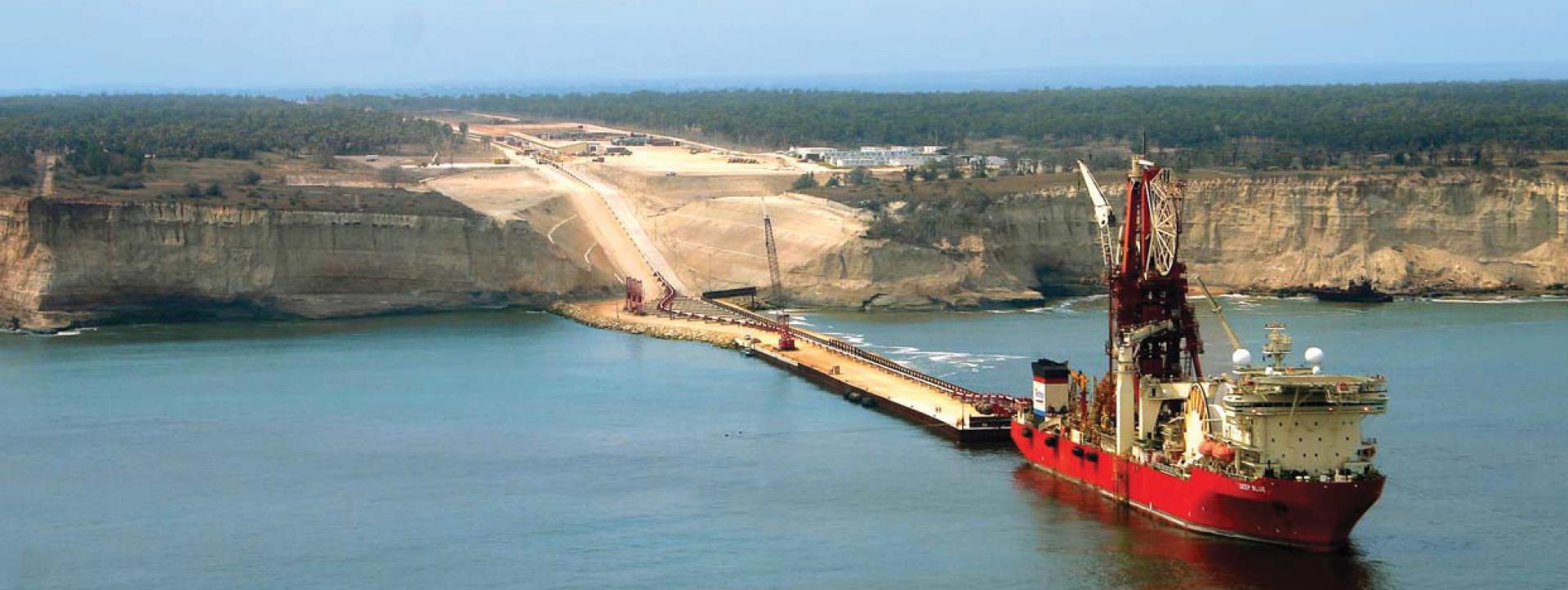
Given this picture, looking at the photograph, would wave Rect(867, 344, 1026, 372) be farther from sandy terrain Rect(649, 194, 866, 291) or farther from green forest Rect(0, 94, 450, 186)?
green forest Rect(0, 94, 450, 186)

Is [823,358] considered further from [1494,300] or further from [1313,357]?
[1494,300]

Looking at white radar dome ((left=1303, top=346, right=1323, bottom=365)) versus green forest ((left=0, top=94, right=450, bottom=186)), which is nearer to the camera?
white radar dome ((left=1303, top=346, right=1323, bottom=365))

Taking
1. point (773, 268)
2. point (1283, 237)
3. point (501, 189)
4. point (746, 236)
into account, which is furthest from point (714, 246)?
point (1283, 237)

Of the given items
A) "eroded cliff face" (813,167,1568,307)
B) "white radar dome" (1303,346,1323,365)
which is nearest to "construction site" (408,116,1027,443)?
"eroded cliff face" (813,167,1568,307)

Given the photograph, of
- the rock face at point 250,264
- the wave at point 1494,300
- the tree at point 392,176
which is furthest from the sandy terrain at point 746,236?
the wave at point 1494,300

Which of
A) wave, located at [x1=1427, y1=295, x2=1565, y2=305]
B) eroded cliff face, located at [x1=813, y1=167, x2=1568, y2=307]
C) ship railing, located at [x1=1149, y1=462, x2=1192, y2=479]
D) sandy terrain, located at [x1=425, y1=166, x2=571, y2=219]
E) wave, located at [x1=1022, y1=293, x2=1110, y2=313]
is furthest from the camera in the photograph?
sandy terrain, located at [x1=425, y1=166, x2=571, y2=219]

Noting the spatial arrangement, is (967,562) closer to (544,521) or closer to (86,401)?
(544,521)

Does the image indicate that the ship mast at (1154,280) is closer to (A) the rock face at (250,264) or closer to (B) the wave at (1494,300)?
(B) the wave at (1494,300)
